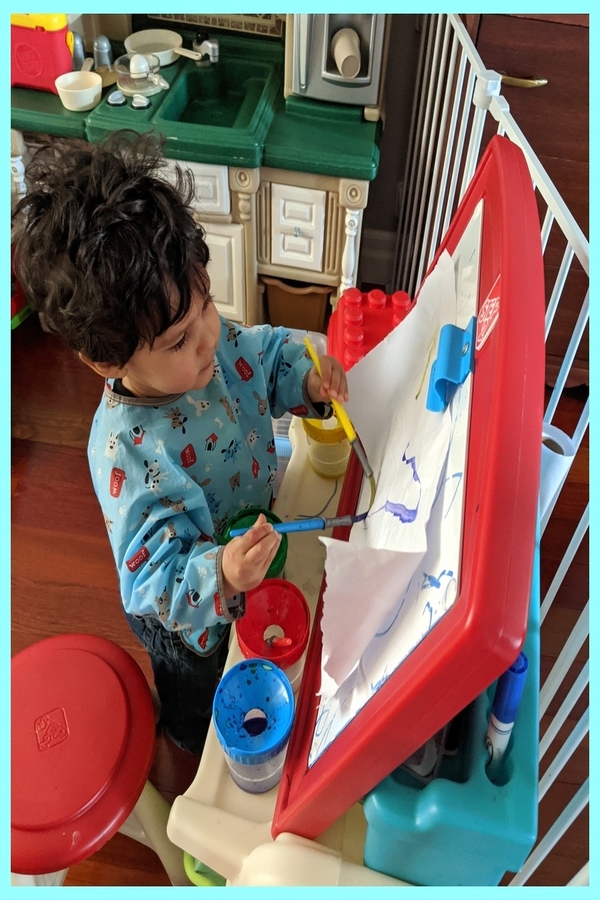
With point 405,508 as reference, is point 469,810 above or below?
below

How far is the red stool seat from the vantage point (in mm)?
784

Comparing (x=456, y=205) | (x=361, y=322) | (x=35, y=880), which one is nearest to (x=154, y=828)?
(x=35, y=880)

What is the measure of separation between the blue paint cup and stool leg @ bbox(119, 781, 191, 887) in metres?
0.41

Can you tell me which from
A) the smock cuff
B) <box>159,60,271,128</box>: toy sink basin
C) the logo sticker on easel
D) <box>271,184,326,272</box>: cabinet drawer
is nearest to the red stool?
the smock cuff

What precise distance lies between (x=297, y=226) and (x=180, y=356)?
37.6 inches

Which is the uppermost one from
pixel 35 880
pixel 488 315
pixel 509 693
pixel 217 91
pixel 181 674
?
pixel 488 315

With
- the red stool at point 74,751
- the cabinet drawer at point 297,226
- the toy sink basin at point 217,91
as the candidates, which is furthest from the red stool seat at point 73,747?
the toy sink basin at point 217,91

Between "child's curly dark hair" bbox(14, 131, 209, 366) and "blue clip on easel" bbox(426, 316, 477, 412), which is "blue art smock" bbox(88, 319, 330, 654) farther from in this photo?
"blue clip on easel" bbox(426, 316, 477, 412)

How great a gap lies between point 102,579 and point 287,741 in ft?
3.10

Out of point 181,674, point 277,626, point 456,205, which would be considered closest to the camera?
point 277,626

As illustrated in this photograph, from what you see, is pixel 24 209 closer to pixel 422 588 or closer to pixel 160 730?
pixel 422 588

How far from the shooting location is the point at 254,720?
Answer: 655 mm

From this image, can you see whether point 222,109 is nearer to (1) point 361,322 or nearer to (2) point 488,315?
(1) point 361,322

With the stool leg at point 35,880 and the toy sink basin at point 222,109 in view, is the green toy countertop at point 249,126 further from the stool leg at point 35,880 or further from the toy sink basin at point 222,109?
the stool leg at point 35,880
